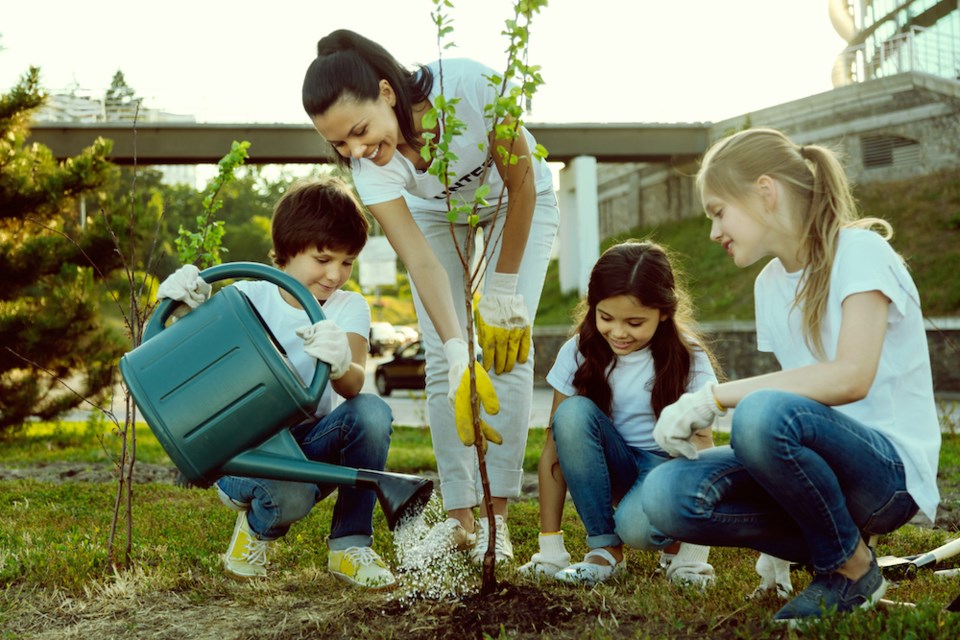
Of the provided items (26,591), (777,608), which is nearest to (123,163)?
(26,591)

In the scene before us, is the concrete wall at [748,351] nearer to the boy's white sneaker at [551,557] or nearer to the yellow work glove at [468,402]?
the boy's white sneaker at [551,557]

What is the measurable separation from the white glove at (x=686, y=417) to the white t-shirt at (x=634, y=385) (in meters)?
0.69

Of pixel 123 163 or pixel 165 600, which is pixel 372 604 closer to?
pixel 165 600

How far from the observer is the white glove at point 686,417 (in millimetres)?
1916

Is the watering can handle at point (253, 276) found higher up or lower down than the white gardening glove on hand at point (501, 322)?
higher up

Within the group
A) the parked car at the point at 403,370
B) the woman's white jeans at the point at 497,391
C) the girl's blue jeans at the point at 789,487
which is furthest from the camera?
the parked car at the point at 403,370

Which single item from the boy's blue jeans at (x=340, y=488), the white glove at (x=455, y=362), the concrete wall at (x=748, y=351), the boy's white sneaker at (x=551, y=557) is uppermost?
the white glove at (x=455, y=362)

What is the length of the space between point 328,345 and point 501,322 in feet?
2.15

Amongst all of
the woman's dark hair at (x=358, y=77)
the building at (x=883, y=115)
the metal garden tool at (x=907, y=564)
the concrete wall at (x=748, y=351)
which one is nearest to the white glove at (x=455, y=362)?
the woman's dark hair at (x=358, y=77)

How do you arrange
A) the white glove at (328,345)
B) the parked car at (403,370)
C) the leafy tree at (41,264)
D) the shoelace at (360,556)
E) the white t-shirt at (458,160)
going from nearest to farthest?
the white glove at (328,345)
the shoelace at (360,556)
the white t-shirt at (458,160)
the leafy tree at (41,264)
the parked car at (403,370)

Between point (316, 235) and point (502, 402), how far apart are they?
2.44ft

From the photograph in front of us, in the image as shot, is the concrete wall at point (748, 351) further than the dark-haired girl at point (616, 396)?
Yes

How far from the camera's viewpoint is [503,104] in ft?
6.58

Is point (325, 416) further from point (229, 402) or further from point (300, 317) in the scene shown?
point (229, 402)
